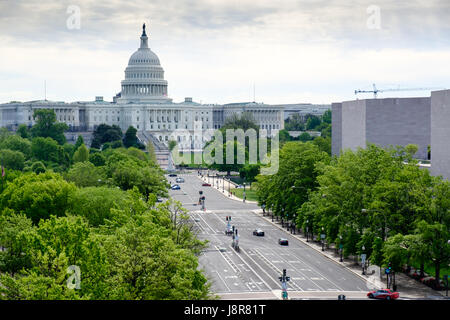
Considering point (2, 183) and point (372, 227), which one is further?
point (2, 183)

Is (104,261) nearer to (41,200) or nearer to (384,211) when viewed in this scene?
(384,211)

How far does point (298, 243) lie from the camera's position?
7325 centimetres

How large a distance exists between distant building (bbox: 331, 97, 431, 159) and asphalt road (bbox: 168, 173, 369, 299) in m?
17.3

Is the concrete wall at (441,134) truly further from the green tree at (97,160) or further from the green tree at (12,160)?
the green tree at (12,160)

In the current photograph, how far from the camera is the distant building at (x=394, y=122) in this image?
87.1 meters

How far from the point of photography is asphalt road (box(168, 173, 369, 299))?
48344mm

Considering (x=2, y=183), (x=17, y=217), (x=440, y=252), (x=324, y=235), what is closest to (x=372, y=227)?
(x=440, y=252)

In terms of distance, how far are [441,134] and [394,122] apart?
23.8 metres

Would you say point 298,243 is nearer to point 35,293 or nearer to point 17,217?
point 17,217

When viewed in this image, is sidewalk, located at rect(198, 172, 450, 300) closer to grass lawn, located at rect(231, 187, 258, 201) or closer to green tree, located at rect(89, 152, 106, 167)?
grass lawn, located at rect(231, 187, 258, 201)

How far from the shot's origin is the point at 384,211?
5344cm
